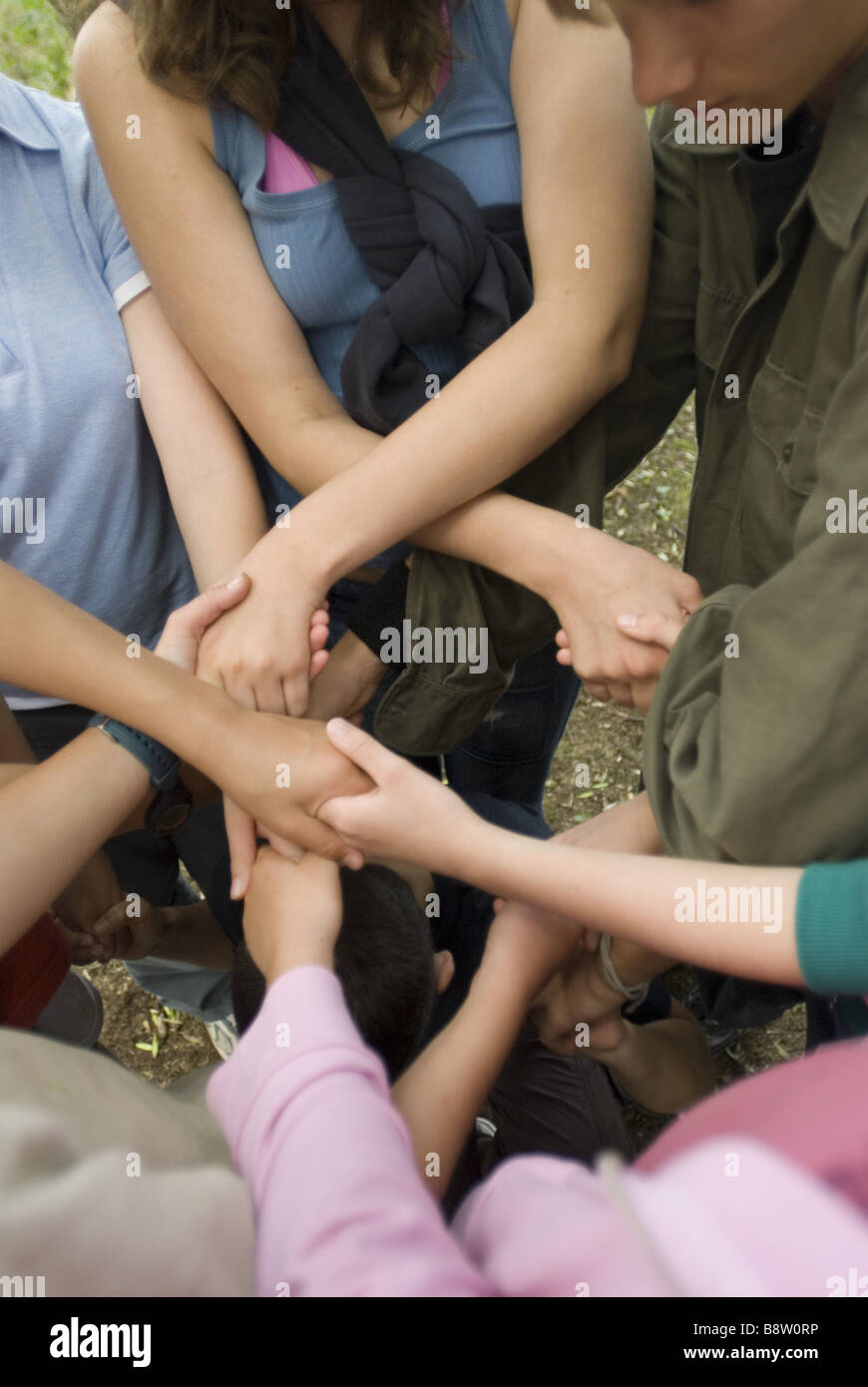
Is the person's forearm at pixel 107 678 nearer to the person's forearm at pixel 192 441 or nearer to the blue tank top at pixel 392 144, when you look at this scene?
the person's forearm at pixel 192 441

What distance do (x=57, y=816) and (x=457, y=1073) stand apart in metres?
0.61

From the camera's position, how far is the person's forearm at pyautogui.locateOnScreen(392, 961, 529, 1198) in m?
1.21

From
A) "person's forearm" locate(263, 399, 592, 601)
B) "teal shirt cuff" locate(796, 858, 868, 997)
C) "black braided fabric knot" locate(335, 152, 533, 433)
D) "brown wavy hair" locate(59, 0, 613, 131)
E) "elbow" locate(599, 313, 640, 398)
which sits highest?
"brown wavy hair" locate(59, 0, 613, 131)

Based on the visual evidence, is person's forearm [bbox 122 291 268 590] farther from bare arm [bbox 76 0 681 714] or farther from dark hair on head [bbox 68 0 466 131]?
dark hair on head [bbox 68 0 466 131]

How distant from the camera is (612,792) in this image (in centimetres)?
283

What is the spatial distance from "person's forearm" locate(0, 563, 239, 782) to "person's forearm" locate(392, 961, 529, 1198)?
0.46m

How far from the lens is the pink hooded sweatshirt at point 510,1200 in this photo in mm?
519

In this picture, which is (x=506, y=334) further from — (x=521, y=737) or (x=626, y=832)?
(x=521, y=737)

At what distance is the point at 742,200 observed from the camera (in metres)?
1.24

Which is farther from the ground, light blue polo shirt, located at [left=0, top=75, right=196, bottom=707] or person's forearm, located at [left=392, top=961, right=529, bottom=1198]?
light blue polo shirt, located at [left=0, top=75, right=196, bottom=707]

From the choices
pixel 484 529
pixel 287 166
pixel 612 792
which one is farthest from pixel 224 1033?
pixel 287 166

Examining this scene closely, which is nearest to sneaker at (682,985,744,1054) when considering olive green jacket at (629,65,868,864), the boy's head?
olive green jacket at (629,65,868,864)
